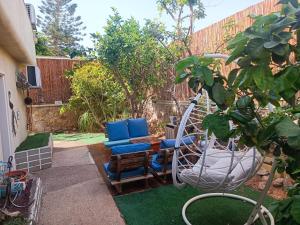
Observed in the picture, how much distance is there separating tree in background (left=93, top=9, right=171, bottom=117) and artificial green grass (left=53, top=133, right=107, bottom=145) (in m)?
2.21

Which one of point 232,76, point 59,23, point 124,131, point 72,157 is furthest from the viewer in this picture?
point 59,23

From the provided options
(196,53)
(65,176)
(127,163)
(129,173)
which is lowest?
(65,176)

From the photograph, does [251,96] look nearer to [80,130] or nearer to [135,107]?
[135,107]

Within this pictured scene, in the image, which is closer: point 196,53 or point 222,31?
point 222,31

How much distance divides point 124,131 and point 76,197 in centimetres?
281

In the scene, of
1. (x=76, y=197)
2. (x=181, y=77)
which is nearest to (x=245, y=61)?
(x=181, y=77)

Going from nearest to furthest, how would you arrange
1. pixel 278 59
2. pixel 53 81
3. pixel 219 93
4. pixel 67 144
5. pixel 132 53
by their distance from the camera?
pixel 278 59
pixel 219 93
pixel 132 53
pixel 67 144
pixel 53 81

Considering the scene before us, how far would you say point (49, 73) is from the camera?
10.3 metres

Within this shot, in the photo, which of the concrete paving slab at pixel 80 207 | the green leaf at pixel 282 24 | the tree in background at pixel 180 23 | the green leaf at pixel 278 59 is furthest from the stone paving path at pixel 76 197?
the tree in background at pixel 180 23

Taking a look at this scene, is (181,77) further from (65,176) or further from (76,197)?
(65,176)

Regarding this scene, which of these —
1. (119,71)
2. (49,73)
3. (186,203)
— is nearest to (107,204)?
(186,203)

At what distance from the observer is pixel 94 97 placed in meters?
9.60

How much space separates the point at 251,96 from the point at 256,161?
172 centimetres

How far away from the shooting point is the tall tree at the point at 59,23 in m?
24.5
